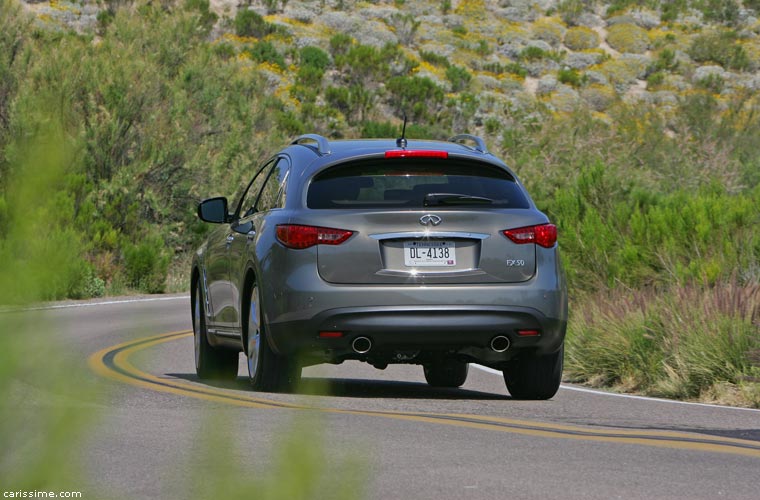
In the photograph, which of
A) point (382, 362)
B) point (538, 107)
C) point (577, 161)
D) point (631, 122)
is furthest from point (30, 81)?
point (538, 107)

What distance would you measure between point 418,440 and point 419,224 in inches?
81.9

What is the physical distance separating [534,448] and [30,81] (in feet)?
80.8

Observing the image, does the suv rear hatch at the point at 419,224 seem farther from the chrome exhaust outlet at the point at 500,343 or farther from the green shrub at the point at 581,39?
the green shrub at the point at 581,39

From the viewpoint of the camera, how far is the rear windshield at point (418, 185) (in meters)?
10.1

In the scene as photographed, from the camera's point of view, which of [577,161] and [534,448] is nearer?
[534,448]

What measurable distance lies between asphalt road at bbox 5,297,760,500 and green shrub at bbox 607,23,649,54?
63.8m

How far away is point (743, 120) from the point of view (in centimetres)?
4459

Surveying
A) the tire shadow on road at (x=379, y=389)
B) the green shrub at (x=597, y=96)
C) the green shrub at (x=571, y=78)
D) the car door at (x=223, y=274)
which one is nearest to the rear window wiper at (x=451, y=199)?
the tire shadow on road at (x=379, y=389)

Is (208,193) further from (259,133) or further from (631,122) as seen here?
(631,122)

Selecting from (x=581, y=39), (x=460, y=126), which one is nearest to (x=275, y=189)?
(x=460, y=126)

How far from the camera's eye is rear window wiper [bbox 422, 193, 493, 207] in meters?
9.98

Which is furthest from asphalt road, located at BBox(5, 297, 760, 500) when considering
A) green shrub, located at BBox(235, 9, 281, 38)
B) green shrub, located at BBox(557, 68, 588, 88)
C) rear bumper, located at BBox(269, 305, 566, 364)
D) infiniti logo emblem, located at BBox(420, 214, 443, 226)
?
green shrub, located at BBox(557, 68, 588, 88)

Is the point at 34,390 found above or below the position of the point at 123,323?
above

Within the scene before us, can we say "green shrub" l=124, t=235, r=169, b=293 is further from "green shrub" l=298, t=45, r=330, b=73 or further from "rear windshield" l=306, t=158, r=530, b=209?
"green shrub" l=298, t=45, r=330, b=73
